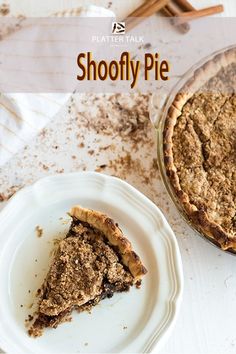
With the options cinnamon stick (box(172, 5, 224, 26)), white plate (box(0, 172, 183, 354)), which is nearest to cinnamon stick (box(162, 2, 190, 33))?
cinnamon stick (box(172, 5, 224, 26))

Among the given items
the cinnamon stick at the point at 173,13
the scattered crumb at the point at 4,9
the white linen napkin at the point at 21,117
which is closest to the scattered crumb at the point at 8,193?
the white linen napkin at the point at 21,117

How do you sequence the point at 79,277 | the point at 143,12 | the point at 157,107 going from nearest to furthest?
the point at 79,277 → the point at 157,107 → the point at 143,12

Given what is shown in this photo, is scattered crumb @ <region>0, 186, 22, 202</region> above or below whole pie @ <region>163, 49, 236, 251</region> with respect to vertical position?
below

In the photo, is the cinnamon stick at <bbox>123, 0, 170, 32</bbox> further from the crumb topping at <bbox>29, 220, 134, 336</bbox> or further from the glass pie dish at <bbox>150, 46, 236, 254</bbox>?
the crumb topping at <bbox>29, 220, 134, 336</bbox>

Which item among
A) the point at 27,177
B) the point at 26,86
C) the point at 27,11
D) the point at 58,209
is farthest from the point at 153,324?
the point at 27,11

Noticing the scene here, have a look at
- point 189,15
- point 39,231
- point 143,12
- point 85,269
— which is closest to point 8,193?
point 39,231

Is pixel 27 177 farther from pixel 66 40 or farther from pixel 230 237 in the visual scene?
pixel 230 237

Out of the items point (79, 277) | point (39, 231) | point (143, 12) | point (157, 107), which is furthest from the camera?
point (143, 12)

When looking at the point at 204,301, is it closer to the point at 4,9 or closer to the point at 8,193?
the point at 8,193
